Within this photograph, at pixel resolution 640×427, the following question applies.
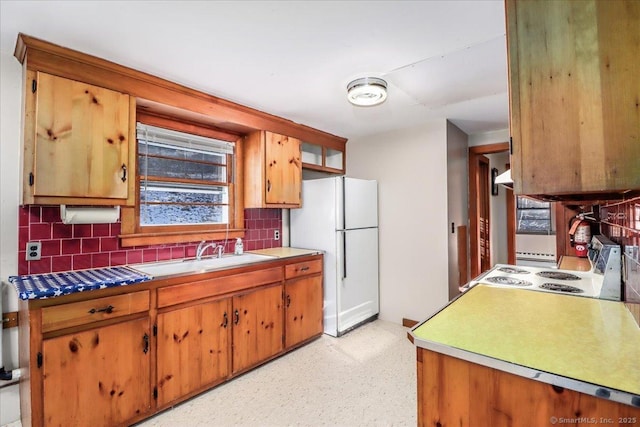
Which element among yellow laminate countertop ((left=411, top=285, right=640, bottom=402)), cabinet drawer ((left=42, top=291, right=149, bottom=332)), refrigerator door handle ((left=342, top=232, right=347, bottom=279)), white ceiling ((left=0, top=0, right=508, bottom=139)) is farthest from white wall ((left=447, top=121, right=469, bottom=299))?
cabinet drawer ((left=42, top=291, right=149, bottom=332))

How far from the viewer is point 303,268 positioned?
303 centimetres

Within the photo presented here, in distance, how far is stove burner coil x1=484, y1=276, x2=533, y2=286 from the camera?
6.19 feet

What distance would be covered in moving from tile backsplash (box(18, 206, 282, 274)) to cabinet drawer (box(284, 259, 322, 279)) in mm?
975

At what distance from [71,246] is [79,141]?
72 cm

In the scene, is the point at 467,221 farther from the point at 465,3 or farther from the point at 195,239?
the point at 195,239

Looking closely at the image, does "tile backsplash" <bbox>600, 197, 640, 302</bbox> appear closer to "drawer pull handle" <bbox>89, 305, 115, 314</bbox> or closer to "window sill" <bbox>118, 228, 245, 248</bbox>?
"drawer pull handle" <bbox>89, 305, 115, 314</bbox>

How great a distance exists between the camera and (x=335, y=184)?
3240 millimetres

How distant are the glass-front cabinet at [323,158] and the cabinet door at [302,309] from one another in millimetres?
1363

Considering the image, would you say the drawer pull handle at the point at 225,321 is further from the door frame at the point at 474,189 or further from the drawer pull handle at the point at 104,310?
the door frame at the point at 474,189

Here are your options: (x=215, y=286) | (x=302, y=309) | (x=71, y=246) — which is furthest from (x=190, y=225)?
(x=302, y=309)

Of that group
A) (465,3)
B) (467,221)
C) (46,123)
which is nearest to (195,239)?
(46,123)

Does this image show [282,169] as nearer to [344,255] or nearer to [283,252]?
[283,252]

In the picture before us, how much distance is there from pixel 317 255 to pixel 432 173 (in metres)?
1.53

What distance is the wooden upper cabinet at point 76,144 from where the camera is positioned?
1.74m
